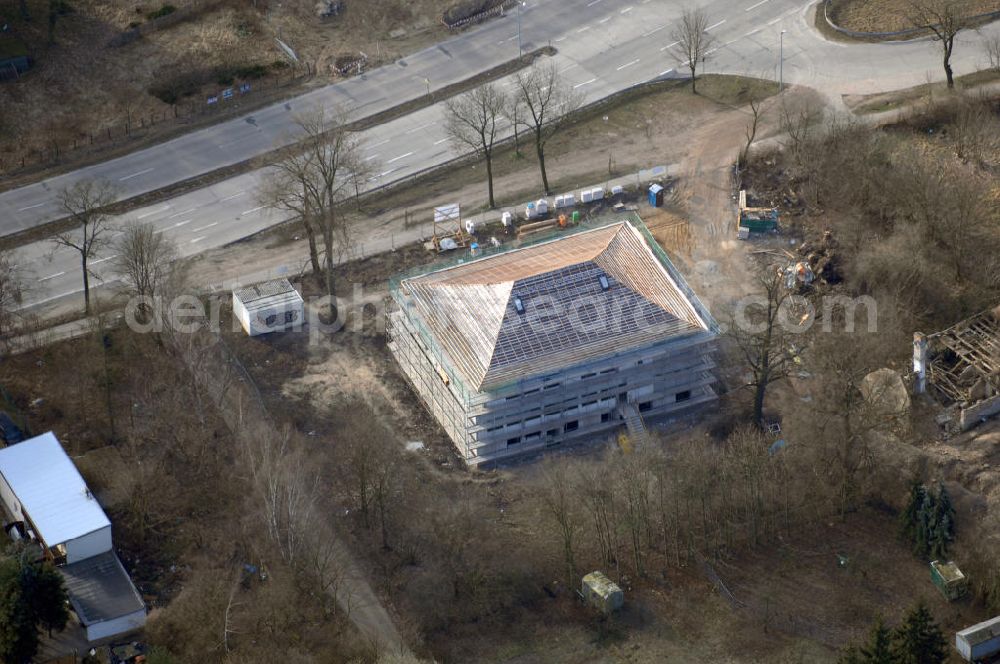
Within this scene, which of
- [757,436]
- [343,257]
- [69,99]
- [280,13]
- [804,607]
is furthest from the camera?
Result: [280,13]

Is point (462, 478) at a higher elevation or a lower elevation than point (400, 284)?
lower

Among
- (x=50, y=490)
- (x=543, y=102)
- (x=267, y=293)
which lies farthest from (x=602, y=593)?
(x=543, y=102)

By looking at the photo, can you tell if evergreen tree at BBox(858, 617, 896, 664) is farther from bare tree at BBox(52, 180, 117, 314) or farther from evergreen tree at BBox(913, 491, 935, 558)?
bare tree at BBox(52, 180, 117, 314)

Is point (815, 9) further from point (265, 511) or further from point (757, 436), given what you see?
point (265, 511)

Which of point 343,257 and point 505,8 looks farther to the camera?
point 505,8

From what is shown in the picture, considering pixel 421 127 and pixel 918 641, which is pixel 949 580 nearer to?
pixel 918 641

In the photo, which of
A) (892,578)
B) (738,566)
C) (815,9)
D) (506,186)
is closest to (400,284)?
(506,186)

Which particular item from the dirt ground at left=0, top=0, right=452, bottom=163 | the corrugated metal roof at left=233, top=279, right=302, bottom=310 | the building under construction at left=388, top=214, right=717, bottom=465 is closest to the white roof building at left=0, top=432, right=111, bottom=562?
the corrugated metal roof at left=233, top=279, right=302, bottom=310
